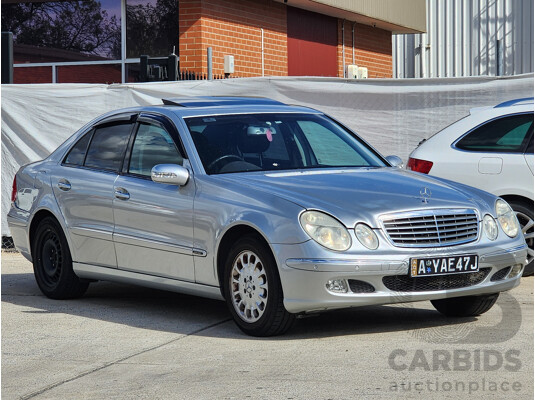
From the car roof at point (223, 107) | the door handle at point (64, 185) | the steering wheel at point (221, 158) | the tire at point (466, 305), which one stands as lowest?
the tire at point (466, 305)

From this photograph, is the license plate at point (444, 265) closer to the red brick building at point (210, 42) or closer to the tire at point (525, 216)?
the tire at point (525, 216)

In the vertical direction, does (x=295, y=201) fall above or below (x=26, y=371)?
above

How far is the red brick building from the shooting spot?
1714 centimetres

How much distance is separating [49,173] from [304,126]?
236 centimetres

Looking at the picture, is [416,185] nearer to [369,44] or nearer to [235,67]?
[235,67]

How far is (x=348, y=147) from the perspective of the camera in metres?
8.88

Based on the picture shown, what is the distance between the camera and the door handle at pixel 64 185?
30.5 ft

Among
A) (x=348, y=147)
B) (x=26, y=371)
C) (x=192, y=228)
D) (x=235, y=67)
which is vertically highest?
(x=235, y=67)

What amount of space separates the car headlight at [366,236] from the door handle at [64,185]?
311cm

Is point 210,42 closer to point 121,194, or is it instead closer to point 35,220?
point 35,220

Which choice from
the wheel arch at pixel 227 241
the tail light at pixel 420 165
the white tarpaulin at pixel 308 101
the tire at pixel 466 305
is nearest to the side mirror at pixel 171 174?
the wheel arch at pixel 227 241

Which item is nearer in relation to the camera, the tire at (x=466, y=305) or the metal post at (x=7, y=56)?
the tire at (x=466, y=305)

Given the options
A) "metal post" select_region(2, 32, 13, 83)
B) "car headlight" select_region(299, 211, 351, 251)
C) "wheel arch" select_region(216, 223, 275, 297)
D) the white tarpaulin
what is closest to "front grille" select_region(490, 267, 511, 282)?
"car headlight" select_region(299, 211, 351, 251)

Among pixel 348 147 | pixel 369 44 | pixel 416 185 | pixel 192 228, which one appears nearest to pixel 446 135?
pixel 348 147
